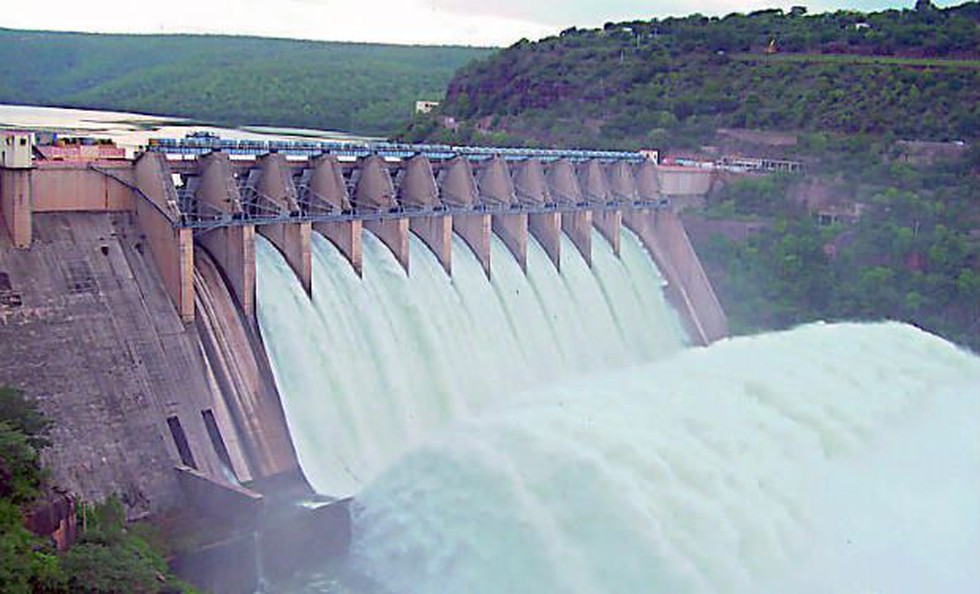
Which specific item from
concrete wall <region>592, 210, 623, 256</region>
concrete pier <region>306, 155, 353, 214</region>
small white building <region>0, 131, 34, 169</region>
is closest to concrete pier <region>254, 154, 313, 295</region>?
concrete pier <region>306, 155, 353, 214</region>

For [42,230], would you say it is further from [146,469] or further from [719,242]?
[719,242]

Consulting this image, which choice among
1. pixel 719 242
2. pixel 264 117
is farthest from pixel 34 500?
pixel 264 117

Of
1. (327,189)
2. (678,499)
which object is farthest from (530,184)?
(678,499)

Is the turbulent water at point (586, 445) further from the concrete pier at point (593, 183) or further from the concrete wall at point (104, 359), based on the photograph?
the concrete pier at point (593, 183)

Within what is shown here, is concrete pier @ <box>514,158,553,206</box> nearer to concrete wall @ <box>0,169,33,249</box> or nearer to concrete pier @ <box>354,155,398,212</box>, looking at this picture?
concrete pier @ <box>354,155,398,212</box>

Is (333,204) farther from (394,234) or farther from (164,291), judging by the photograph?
(164,291)

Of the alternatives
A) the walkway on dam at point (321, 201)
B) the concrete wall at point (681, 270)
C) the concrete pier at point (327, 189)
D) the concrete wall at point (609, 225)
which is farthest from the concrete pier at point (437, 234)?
the concrete wall at point (681, 270)
